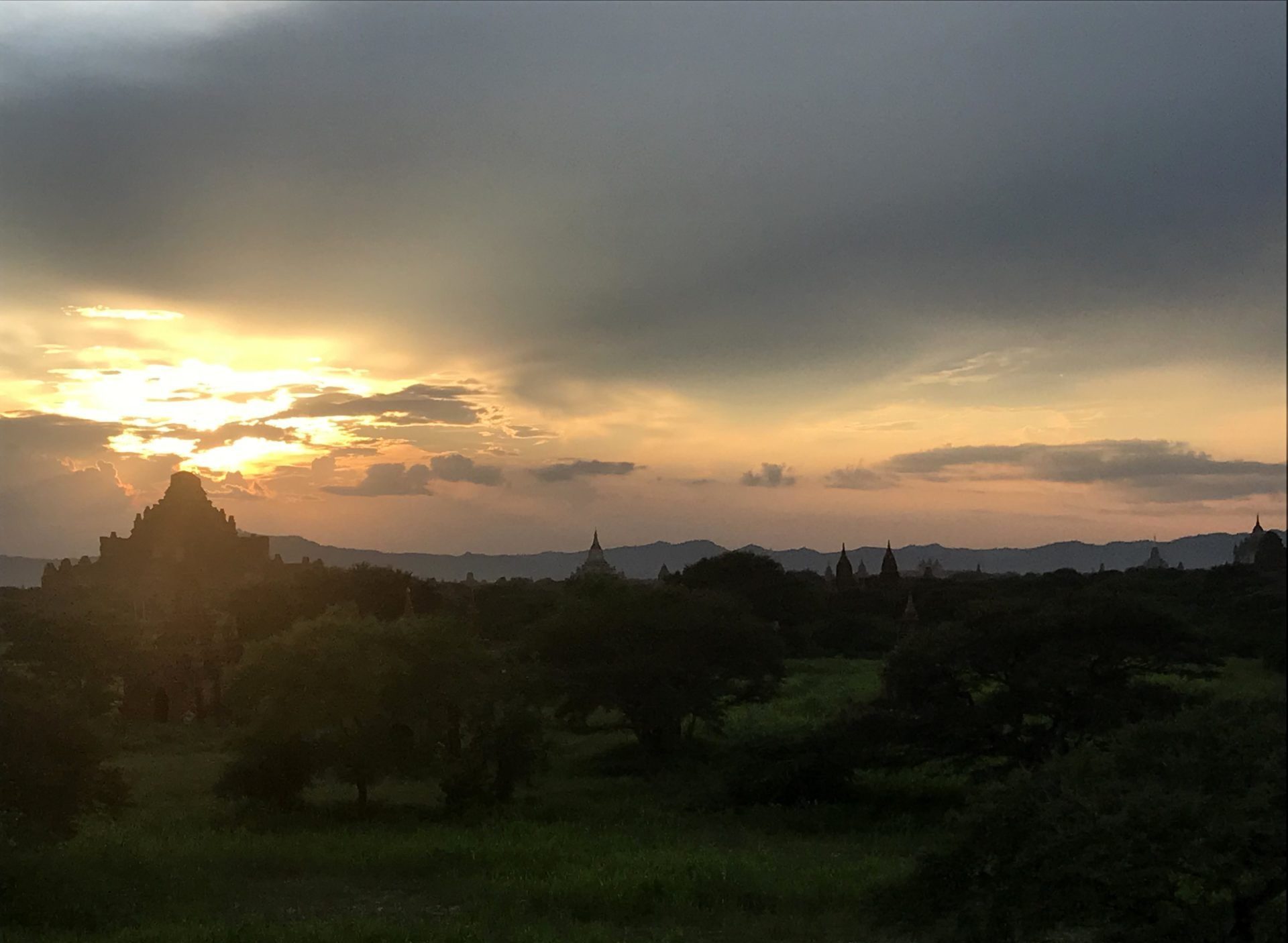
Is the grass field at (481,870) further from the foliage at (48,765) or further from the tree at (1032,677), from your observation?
the tree at (1032,677)

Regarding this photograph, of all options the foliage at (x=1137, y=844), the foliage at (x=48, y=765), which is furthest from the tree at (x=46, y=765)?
the foliage at (x=1137, y=844)

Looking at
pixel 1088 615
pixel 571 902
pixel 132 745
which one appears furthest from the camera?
pixel 132 745

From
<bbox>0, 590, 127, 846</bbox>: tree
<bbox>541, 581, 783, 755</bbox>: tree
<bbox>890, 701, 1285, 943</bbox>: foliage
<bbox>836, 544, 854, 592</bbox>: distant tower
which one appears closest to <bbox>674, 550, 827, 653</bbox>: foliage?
<bbox>836, 544, 854, 592</bbox>: distant tower

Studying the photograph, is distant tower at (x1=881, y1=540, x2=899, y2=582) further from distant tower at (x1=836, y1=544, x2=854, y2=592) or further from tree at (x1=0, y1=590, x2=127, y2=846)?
tree at (x1=0, y1=590, x2=127, y2=846)

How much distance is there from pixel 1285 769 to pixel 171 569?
80375mm

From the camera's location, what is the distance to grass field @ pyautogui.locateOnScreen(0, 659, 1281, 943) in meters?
16.5

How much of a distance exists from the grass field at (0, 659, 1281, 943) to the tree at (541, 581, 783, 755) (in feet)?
14.3

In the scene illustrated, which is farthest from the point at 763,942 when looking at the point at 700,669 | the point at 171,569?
the point at 171,569

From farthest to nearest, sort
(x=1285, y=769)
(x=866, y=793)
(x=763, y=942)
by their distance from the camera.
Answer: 1. (x=866, y=793)
2. (x=763, y=942)
3. (x=1285, y=769)

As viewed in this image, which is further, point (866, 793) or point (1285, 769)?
point (866, 793)

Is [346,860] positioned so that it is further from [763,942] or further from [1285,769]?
[1285,769]

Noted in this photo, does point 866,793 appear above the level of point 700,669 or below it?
below

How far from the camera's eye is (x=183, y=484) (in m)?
85.0

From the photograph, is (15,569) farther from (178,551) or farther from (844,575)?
(844,575)
